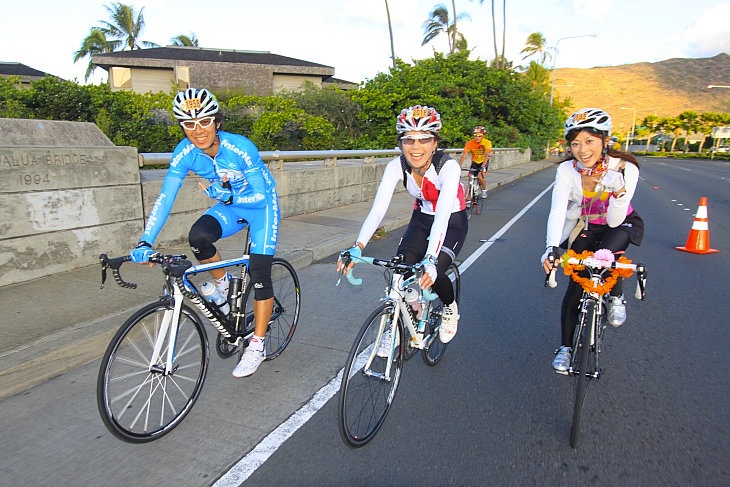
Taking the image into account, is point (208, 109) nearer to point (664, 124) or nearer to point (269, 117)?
point (269, 117)

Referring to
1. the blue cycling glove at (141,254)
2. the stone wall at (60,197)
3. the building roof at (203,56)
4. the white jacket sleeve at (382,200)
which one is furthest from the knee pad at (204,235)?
the building roof at (203,56)

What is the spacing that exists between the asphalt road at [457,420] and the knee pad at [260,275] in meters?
0.66

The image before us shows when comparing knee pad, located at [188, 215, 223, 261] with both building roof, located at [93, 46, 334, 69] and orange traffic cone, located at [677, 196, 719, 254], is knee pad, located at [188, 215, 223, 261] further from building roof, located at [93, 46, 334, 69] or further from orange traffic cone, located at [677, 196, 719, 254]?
building roof, located at [93, 46, 334, 69]

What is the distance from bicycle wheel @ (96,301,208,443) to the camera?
3.10 m

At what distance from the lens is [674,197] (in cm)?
1859

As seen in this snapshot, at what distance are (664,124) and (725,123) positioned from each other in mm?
9150

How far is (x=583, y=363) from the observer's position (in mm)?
3398

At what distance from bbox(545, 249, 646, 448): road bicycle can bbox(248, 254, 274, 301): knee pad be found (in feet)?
6.68

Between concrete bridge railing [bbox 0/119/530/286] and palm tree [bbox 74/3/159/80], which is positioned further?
palm tree [bbox 74/3/159/80]

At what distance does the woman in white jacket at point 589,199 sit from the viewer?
3680 millimetres

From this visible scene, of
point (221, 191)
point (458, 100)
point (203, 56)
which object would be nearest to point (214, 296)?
point (221, 191)

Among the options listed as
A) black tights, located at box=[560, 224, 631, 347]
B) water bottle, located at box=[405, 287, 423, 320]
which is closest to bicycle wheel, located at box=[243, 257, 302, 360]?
water bottle, located at box=[405, 287, 423, 320]

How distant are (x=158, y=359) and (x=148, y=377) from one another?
0.48 feet

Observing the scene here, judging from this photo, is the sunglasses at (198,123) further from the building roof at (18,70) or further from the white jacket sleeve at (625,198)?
the building roof at (18,70)
